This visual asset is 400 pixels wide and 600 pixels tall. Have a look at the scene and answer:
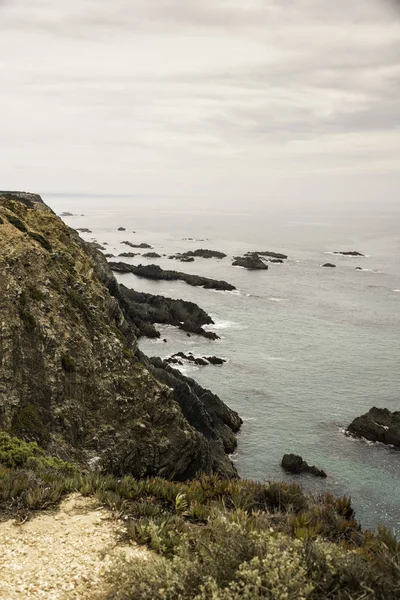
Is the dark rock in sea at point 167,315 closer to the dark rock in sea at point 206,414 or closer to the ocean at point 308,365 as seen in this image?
the ocean at point 308,365

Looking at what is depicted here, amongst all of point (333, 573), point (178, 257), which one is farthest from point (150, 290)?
point (333, 573)

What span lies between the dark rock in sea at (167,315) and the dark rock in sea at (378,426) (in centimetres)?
2494

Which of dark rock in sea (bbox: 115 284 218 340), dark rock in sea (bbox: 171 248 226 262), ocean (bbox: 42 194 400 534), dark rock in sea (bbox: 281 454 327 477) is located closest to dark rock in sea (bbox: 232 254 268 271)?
ocean (bbox: 42 194 400 534)

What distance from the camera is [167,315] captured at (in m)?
64.7


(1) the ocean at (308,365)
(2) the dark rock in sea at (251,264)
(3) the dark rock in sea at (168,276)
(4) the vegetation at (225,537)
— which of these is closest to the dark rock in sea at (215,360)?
(1) the ocean at (308,365)

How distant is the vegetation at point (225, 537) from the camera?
6.32 metres

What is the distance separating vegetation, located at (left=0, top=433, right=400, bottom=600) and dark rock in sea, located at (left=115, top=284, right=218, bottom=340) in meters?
42.8

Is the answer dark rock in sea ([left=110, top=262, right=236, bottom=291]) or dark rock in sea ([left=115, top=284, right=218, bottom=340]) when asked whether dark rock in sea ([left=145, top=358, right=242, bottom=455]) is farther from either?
dark rock in sea ([left=110, top=262, right=236, bottom=291])

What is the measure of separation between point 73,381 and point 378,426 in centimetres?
2334

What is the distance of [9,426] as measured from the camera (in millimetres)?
17750

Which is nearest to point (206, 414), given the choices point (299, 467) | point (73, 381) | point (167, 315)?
point (299, 467)

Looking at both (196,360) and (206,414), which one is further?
(196,360)

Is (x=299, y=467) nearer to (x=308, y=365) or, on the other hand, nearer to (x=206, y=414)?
(x=206, y=414)

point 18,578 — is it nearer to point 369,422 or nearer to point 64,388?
point 64,388
